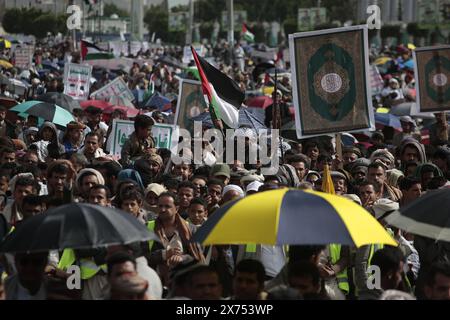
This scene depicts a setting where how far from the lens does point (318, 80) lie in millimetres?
11422

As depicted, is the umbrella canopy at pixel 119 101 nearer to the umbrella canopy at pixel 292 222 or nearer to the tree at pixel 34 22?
the umbrella canopy at pixel 292 222

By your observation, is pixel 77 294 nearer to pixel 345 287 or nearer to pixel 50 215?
pixel 50 215

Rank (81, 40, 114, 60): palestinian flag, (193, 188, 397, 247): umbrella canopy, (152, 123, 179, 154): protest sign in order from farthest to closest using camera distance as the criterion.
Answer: (81, 40, 114, 60): palestinian flag, (152, 123, 179, 154): protest sign, (193, 188, 397, 247): umbrella canopy

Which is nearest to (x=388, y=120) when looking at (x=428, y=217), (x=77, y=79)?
(x=77, y=79)

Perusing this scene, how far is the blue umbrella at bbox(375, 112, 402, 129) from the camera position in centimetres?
1846

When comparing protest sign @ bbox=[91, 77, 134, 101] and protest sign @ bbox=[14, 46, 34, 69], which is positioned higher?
protest sign @ bbox=[14, 46, 34, 69]

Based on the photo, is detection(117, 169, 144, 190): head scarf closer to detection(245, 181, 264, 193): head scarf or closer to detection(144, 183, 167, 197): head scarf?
detection(144, 183, 167, 197): head scarf

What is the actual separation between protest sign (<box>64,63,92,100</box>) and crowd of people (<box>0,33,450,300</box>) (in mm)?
6390

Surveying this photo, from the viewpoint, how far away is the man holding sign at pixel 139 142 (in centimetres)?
1200

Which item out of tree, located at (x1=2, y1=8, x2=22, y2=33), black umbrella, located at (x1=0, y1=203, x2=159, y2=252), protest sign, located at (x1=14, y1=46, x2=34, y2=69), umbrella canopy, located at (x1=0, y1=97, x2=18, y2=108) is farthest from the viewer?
tree, located at (x1=2, y1=8, x2=22, y2=33)

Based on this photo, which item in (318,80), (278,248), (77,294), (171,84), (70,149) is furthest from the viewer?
(171,84)

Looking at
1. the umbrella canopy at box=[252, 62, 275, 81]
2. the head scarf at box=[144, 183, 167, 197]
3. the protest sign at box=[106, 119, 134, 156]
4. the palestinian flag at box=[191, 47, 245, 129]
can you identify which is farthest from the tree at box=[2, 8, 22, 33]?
the head scarf at box=[144, 183, 167, 197]
